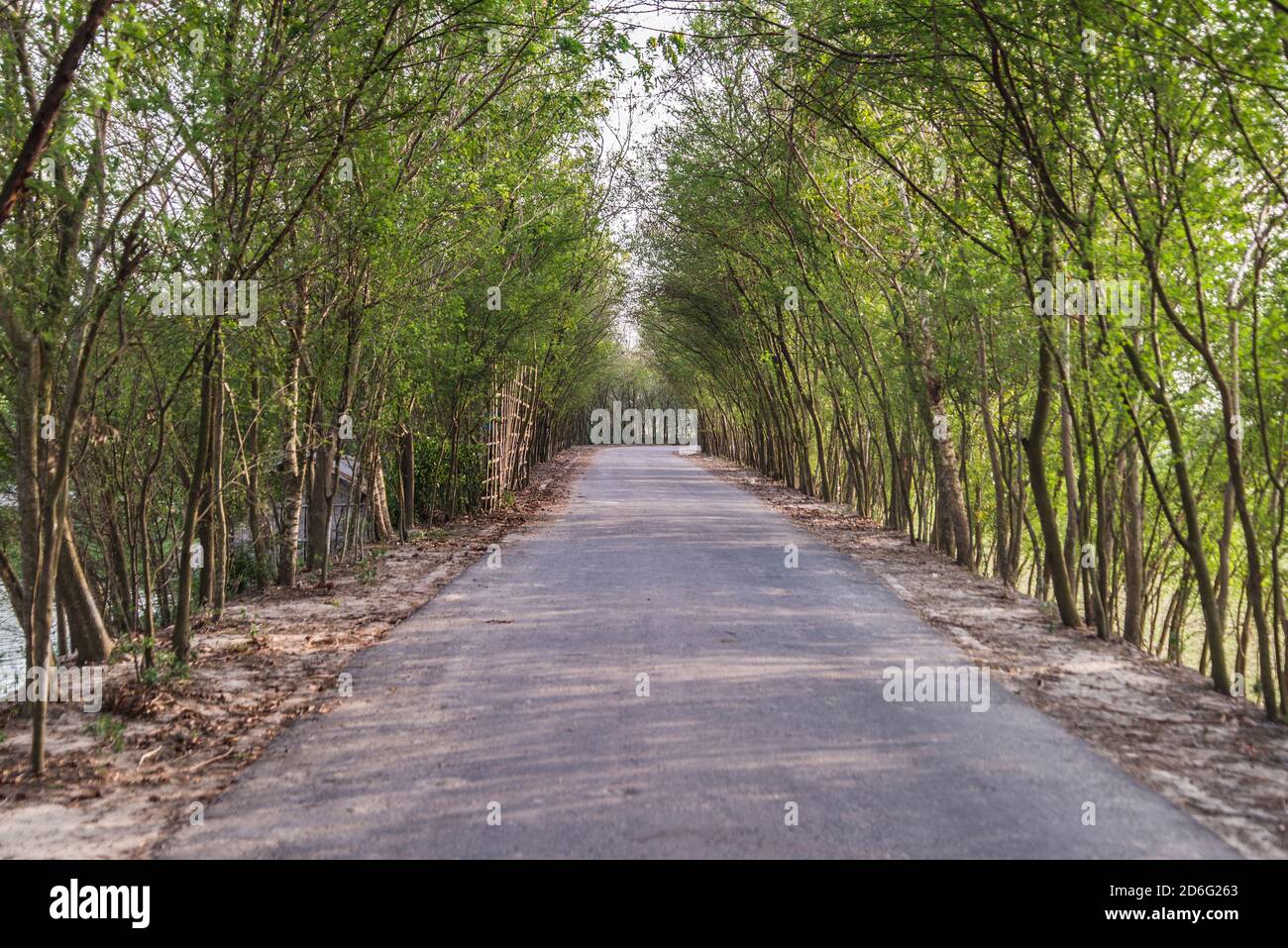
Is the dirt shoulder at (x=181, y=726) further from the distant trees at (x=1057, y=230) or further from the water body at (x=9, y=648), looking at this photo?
the distant trees at (x=1057, y=230)

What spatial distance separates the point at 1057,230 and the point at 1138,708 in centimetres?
387

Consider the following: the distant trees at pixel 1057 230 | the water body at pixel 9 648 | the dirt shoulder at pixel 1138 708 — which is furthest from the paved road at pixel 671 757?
the water body at pixel 9 648

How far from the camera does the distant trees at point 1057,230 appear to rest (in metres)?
6.06

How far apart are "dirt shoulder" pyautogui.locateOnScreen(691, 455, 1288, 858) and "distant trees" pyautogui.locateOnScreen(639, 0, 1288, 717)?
1.26 feet

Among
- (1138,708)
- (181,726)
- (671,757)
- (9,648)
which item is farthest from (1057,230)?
(9,648)

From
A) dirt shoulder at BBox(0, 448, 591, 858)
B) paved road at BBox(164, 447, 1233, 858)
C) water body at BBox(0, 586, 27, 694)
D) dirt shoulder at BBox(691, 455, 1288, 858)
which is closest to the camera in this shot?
paved road at BBox(164, 447, 1233, 858)

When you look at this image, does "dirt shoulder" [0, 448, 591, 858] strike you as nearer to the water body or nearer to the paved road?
the paved road

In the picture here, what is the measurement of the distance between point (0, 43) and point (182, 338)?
2.34 meters

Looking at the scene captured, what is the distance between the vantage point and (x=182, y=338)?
6668 millimetres

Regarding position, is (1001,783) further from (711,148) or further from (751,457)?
(751,457)

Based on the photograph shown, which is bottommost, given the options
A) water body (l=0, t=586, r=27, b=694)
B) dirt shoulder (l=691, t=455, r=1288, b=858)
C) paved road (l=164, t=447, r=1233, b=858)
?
water body (l=0, t=586, r=27, b=694)

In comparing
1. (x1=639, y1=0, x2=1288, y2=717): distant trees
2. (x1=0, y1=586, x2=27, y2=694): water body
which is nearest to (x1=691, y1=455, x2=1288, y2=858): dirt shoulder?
(x1=639, y1=0, x2=1288, y2=717): distant trees

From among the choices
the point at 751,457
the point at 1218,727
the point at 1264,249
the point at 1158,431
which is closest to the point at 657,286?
the point at 751,457

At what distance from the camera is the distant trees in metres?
6.06
